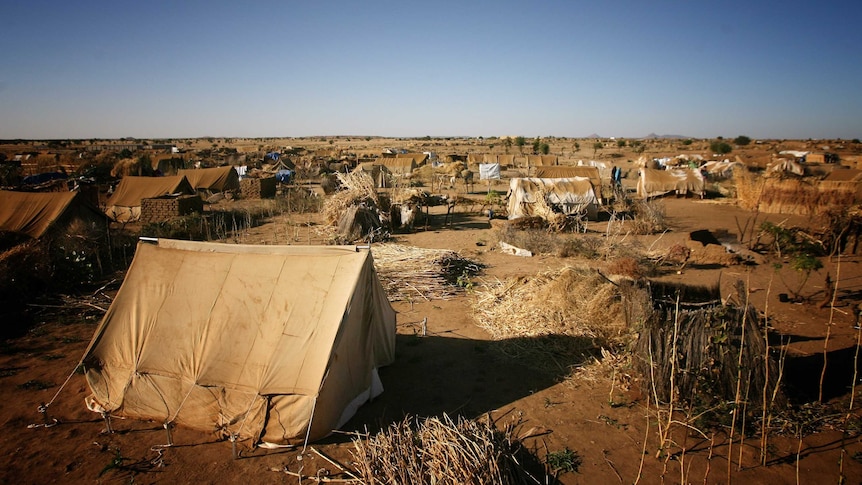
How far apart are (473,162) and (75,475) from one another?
38075 mm

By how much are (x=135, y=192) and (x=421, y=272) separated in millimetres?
14364

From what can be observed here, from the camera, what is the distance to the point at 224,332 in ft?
17.7

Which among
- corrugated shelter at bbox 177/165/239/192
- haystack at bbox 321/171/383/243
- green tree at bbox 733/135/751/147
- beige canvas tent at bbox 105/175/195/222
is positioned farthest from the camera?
green tree at bbox 733/135/751/147

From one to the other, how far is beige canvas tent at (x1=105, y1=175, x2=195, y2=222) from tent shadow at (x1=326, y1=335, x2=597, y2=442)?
15.4 m

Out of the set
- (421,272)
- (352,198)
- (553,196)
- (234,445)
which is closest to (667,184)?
(553,196)

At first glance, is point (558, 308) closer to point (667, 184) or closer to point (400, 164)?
point (667, 184)

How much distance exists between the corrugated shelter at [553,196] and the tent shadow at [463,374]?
1077 centimetres

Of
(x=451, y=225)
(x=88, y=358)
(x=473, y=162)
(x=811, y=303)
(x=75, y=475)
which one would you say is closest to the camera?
(x=75, y=475)

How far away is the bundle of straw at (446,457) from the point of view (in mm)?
4066

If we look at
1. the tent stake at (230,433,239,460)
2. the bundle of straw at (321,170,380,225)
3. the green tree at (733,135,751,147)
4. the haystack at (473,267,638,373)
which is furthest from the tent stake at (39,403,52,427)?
the green tree at (733,135,751,147)

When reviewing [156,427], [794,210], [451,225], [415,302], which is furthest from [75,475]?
[794,210]

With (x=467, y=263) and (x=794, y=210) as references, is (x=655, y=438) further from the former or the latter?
(x=794, y=210)

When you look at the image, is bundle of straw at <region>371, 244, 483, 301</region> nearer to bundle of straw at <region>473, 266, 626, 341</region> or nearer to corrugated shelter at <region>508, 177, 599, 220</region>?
bundle of straw at <region>473, 266, 626, 341</region>

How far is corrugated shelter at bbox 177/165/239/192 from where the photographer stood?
2309cm
